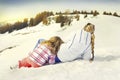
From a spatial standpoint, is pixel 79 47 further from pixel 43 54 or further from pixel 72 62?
pixel 43 54

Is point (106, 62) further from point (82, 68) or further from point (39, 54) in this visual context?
point (39, 54)

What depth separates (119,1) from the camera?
2.48 metres

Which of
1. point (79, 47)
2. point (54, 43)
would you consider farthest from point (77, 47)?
point (54, 43)

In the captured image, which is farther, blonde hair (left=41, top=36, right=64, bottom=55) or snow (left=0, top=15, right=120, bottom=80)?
blonde hair (left=41, top=36, right=64, bottom=55)

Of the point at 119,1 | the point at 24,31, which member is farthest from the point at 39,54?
the point at 119,1

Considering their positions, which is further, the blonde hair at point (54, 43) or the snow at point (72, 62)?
the blonde hair at point (54, 43)

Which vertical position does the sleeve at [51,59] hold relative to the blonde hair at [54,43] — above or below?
below

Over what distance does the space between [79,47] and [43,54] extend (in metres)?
0.20

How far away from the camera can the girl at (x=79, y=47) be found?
7.74 ft

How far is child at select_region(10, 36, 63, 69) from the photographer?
7.75 feet

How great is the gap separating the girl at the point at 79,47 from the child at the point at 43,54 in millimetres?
37

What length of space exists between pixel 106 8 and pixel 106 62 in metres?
0.34

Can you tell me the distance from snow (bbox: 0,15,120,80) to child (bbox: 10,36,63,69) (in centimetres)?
3

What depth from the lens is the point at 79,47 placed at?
236 centimetres
